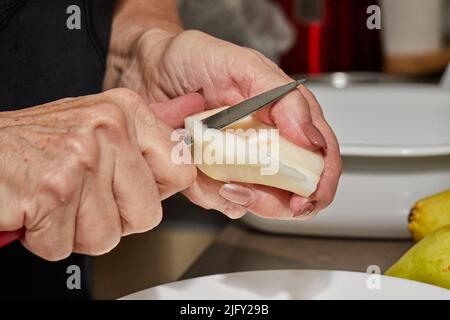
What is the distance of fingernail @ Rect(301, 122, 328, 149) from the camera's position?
64cm

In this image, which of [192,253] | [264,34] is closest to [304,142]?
[192,253]

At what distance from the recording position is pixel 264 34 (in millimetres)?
1613

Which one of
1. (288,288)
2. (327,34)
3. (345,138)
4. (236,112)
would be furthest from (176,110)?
(327,34)

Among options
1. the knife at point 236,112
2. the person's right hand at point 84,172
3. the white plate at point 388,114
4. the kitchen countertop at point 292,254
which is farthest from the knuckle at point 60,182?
the white plate at point 388,114

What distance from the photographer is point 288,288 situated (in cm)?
66

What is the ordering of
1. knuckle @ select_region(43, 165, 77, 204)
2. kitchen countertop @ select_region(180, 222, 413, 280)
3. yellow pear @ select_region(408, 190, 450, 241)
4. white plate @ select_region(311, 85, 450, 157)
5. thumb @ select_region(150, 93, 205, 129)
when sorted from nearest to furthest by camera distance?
knuckle @ select_region(43, 165, 77, 204)
thumb @ select_region(150, 93, 205, 129)
yellow pear @ select_region(408, 190, 450, 241)
kitchen countertop @ select_region(180, 222, 413, 280)
white plate @ select_region(311, 85, 450, 157)

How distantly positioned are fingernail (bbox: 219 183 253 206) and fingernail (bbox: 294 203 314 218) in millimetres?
41

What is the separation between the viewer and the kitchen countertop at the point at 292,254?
Answer: 84 centimetres

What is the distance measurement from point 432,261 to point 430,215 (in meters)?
0.12

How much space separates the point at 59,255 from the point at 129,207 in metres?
0.06

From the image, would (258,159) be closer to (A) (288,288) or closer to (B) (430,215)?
(A) (288,288)

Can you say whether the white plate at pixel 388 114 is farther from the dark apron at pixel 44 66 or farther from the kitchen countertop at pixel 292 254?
the dark apron at pixel 44 66
